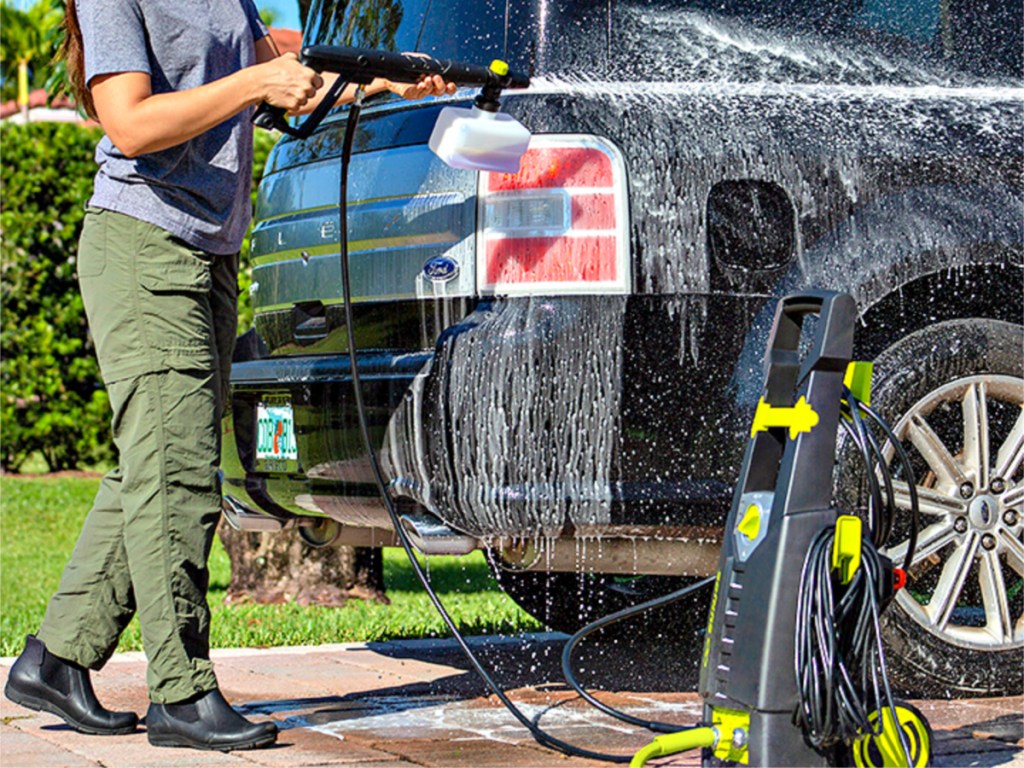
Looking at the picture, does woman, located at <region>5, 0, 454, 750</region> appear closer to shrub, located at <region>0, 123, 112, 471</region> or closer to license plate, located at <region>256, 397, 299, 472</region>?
license plate, located at <region>256, 397, 299, 472</region>

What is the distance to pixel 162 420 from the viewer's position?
3.55 meters

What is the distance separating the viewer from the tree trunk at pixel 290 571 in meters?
6.64

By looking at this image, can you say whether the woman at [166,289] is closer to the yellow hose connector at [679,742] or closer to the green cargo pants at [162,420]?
the green cargo pants at [162,420]

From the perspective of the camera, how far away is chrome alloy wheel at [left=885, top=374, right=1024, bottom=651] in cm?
396

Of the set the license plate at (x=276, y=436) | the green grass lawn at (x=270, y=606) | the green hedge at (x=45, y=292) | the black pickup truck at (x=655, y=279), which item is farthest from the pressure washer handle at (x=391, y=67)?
the green hedge at (x=45, y=292)

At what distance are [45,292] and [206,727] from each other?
9612 mm

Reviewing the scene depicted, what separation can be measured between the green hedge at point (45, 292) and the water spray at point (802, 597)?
9843 mm

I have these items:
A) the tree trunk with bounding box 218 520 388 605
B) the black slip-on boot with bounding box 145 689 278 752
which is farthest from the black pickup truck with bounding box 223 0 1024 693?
the tree trunk with bounding box 218 520 388 605

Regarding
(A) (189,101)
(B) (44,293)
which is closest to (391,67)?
(A) (189,101)

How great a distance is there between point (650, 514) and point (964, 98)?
1422 mm

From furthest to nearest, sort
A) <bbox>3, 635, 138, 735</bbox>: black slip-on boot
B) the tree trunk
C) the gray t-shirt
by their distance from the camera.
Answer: the tree trunk → <bbox>3, 635, 138, 735</bbox>: black slip-on boot → the gray t-shirt

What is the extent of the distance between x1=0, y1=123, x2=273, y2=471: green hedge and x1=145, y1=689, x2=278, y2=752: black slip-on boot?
904 centimetres

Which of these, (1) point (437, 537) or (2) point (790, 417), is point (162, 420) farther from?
(2) point (790, 417)

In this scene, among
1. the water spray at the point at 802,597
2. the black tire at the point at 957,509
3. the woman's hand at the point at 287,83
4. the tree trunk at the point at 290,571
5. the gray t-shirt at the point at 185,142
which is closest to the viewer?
the water spray at the point at 802,597
